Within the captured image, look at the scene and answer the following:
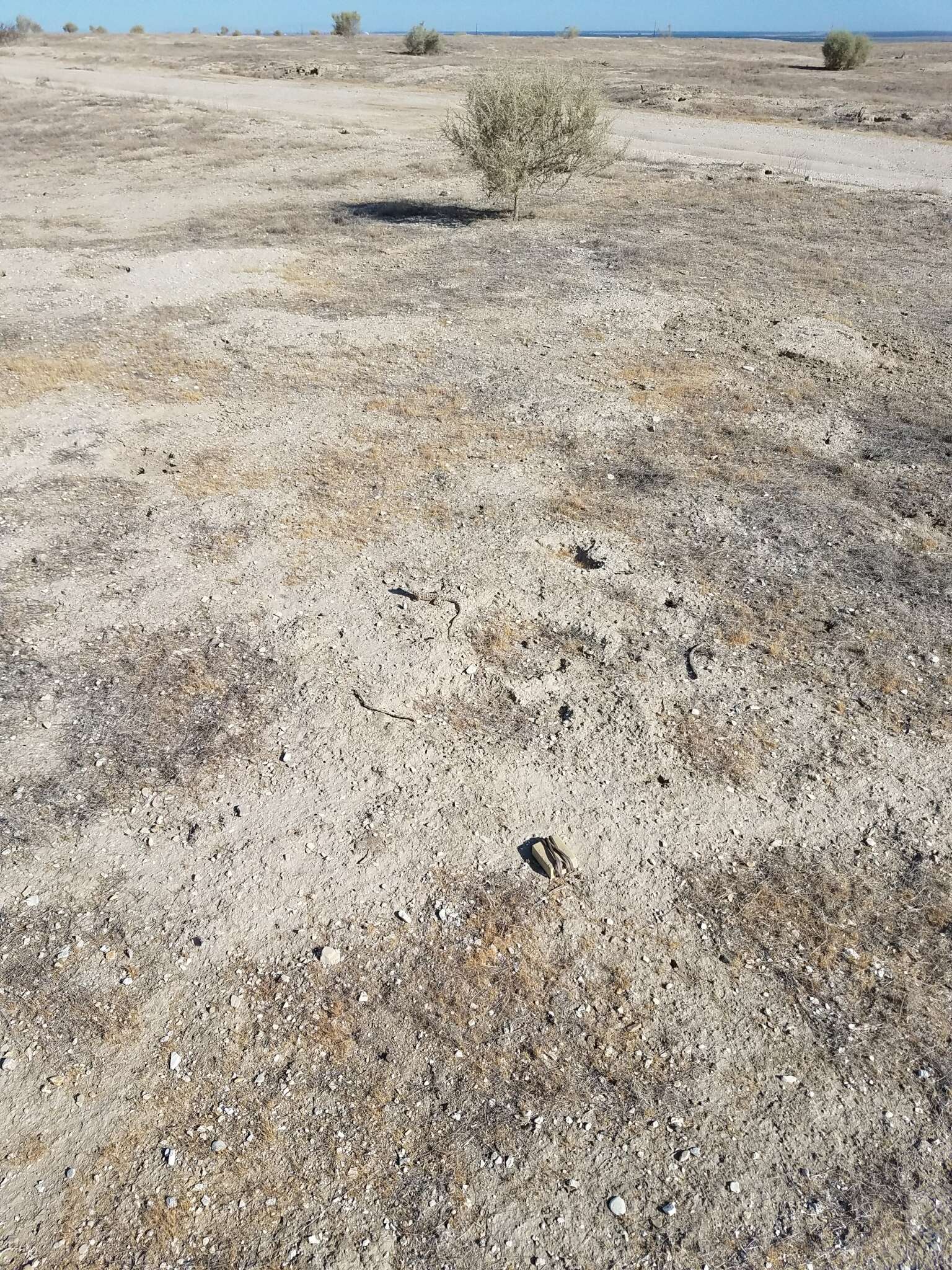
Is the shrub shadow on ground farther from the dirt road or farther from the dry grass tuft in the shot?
the dry grass tuft

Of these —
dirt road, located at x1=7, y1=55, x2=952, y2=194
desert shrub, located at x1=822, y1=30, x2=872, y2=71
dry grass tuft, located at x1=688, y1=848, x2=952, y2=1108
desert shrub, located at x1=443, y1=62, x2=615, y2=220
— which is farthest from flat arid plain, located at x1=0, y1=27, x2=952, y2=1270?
desert shrub, located at x1=822, y1=30, x2=872, y2=71

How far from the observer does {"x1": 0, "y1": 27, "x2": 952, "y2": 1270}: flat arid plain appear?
8.63 feet

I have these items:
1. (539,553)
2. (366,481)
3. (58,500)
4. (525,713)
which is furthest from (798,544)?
→ (58,500)

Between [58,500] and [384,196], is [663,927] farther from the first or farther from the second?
[384,196]

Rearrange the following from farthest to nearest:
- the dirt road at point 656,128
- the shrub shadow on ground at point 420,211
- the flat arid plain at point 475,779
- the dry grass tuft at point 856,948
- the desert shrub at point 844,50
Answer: the desert shrub at point 844,50, the dirt road at point 656,128, the shrub shadow on ground at point 420,211, the dry grass tuft at point 856,948, the flat arid plain at point 475,779

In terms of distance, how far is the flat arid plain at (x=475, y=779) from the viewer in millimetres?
2629

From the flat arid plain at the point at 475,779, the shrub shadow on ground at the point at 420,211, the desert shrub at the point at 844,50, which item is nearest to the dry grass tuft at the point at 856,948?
the flat arid plain at the point at 475,779

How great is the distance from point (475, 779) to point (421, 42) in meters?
44.3

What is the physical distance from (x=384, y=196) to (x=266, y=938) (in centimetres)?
1317

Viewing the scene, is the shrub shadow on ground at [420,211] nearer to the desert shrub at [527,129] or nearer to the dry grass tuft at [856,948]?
the desert shrub at [527,129]

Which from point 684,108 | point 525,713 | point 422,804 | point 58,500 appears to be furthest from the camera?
point 684,108

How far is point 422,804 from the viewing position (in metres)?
3.85

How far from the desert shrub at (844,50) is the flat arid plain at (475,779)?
3102 centimetres

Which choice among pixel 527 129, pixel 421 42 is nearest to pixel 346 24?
pixel 421 42
